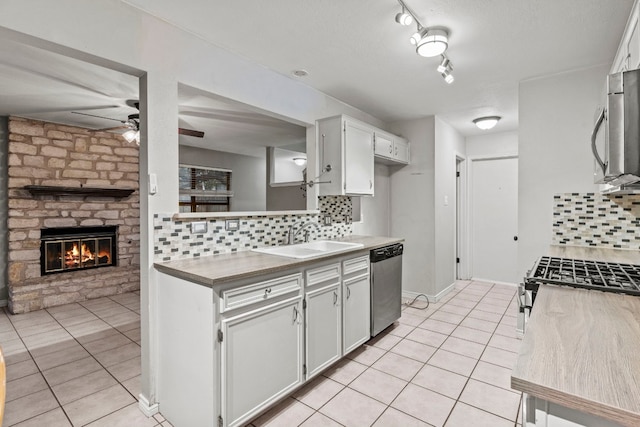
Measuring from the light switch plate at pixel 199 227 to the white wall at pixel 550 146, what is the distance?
2800mm

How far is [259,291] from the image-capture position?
1.80 meters

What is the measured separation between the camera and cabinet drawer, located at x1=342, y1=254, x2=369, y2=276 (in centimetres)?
254

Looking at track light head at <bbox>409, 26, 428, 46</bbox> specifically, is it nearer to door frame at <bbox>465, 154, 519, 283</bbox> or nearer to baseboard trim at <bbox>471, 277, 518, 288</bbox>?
door frame at <bbox>465, 154, 519, 283</bbox>

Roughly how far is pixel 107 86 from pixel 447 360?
12.6 feet

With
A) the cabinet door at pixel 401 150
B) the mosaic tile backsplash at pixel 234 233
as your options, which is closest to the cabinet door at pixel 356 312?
the mosaic tile backsplash at pixel 234 233

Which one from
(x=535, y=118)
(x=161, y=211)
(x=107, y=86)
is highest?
(x=107, y=86)

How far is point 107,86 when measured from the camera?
2908 mm

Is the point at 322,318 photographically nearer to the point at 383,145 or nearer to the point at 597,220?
the point at 383,145

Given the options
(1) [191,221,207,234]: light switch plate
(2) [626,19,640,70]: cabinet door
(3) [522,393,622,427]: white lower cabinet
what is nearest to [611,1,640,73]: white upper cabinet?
(2) [626,19,640,70]: cabinet door

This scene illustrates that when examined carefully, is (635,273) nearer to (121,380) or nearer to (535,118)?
(535,118)

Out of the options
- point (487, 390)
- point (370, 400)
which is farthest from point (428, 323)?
point (370, 400)

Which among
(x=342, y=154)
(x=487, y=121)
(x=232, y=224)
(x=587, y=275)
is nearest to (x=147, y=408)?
(x=232, y=224)

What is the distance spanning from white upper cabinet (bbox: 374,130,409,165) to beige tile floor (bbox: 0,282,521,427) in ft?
6.21

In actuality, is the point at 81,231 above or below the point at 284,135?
below
